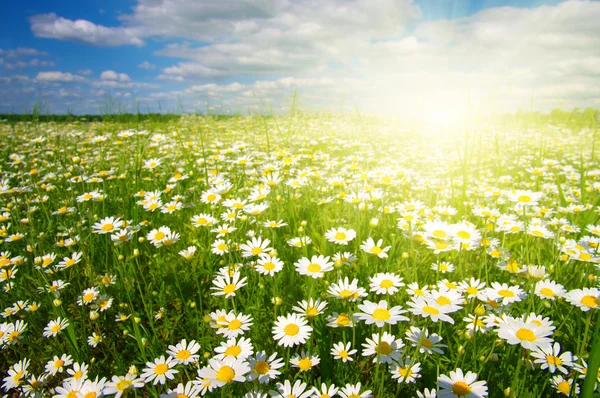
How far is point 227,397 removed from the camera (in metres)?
1.27

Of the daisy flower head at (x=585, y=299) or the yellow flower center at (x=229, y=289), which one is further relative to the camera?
the yellow flower center at (x=229, y=289)

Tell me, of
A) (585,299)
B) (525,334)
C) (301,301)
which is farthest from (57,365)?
(585,299)

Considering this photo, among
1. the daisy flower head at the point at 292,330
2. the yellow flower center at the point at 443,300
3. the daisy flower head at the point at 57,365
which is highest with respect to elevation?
the yellow flower center at the point at 443,300

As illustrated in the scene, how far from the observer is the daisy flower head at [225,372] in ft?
3.63

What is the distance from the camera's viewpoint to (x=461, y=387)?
1148mm

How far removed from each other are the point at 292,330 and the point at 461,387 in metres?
0.69

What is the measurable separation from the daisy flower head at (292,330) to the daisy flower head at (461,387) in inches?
21.4

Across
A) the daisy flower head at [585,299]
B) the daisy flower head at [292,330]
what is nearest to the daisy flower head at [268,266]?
the daisy flower head at [292,330]

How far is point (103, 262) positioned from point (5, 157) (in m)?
4.97

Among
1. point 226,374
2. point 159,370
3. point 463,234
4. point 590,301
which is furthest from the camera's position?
point 463,234

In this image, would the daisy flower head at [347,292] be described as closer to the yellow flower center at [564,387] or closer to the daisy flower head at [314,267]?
the daisy flower head at [314,267]

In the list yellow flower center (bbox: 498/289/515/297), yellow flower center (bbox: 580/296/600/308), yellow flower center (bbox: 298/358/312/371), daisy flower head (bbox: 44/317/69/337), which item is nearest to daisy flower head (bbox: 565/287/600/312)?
yellow flower center (bbox: 580/296/600/308)

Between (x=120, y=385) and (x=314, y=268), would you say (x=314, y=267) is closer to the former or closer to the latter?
(x=314, y=268)

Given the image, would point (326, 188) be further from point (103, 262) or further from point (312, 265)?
point (103, 262)
